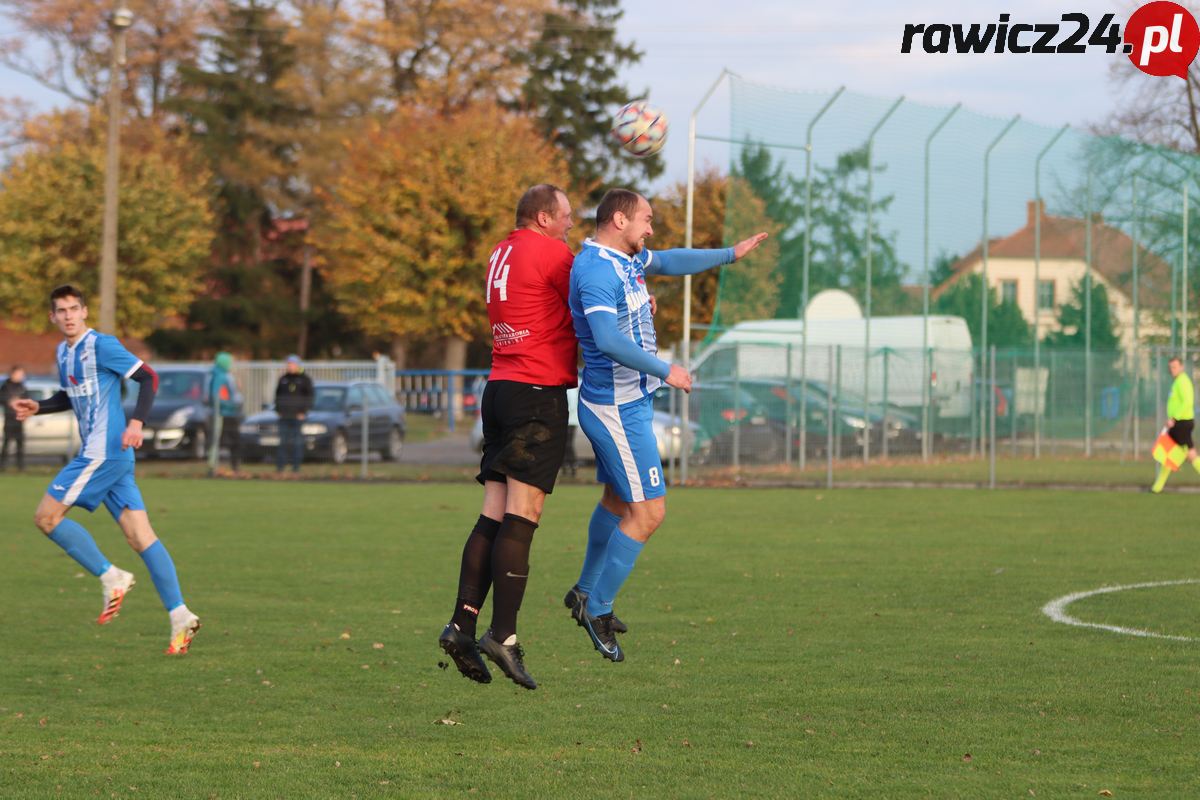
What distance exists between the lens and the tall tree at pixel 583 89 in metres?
56.1

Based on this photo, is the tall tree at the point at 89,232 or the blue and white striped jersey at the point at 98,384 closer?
the blue and white striped jersey at the point at 98,384

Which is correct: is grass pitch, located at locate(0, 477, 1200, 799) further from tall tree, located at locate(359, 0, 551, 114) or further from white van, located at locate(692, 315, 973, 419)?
tall tree, located at locate(359, 0, 551, 114)

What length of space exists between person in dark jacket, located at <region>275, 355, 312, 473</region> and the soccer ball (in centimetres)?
1719

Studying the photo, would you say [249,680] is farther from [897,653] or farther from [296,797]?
[897,653]

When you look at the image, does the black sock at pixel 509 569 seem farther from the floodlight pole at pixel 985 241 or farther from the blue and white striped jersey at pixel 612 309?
the floodlight pole at pixel 985 241

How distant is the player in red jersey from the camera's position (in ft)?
22.4

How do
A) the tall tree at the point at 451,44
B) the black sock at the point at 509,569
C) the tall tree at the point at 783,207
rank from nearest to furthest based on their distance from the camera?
the black sock at the point at 509,569
the tall tree at the point at 783,207
the tall tree at the point at 451,44

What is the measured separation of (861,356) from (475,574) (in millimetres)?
19922

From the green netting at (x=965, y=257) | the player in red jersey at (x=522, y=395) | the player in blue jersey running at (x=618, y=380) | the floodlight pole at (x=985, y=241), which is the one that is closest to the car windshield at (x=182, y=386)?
the green netting at (x=965, y=257)

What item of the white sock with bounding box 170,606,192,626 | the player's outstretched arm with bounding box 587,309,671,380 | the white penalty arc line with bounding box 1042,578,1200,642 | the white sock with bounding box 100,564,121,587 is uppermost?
the player's outstretched arm with bounding box 587,309,671,380

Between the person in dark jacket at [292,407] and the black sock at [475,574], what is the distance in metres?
18.8

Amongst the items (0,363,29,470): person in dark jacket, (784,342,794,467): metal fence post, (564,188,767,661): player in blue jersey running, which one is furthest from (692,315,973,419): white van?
(564,188,767,661): player in blue jersey running

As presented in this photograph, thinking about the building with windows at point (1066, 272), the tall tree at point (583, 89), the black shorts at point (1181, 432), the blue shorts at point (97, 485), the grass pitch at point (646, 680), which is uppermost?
the tall tree at point (583, 89)

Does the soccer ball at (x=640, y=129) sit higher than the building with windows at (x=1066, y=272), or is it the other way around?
the building with windows at (x=1066, y=272)
